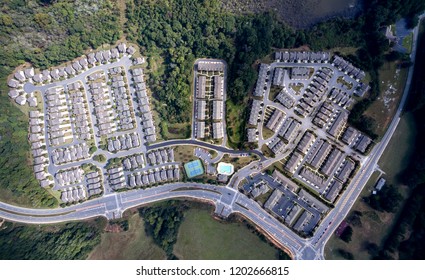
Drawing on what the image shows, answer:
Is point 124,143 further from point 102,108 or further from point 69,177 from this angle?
point 69,177

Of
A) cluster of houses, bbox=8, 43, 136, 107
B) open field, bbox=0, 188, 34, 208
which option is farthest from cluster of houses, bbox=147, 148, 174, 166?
open field, bbox=0, 188, 34, 208

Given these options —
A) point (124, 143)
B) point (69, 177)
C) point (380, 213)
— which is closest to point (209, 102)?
point (124, 143)

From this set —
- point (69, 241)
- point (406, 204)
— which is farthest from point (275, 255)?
point (69, 241)

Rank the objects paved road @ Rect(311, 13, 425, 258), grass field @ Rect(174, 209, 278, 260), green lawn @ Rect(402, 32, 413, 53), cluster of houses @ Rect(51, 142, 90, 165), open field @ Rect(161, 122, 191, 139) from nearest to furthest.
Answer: grass field @ Rect(174, 209, 278, 260) < paved road @ Rect(311, 13, 425, 258) < green lawn @ Rect(402, 32, 413, 53) < open field @ Rect(161, 122, 191, 139) < cluster of houses @ Rect(51, 142, 90, 165)

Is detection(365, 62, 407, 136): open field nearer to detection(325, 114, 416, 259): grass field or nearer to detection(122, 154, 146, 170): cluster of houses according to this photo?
detection(325, 114, 416, 259): grass field

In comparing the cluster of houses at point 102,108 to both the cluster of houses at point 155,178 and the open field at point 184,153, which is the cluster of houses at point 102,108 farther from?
the open field at point 184,153
